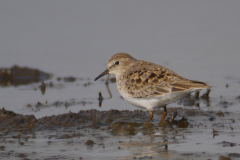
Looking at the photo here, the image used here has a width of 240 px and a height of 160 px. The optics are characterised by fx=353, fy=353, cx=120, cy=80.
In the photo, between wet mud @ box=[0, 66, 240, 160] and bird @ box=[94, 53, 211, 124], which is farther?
bird @ box=[94, 53, 211, 124]

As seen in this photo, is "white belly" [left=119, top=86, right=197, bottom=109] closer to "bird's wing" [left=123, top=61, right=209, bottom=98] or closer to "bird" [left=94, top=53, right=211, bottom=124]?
"bird" [left=94, top=53, right=211, bottom=124]

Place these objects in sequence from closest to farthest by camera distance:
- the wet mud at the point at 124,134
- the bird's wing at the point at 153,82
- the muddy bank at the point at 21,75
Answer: the wet mud at the point at 124,134, the bird's wing at the point at 153,82, the muddy bank at the point at 21,75

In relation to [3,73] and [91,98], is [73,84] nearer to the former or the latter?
[91,98]

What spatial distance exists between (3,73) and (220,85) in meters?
9.28

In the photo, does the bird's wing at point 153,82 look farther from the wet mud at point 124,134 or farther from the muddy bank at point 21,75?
the muddy bank at point 21,75

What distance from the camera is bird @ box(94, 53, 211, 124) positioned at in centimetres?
840

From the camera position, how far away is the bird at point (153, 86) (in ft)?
27.6

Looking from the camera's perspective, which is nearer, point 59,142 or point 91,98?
point 59,142

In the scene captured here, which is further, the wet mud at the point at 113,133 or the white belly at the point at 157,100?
the white belly at the point at 157,100

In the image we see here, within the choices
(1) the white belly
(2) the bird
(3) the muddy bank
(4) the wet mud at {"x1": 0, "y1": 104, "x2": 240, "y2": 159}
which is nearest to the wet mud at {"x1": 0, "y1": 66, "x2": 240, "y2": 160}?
(4) the wet mud at {"x1": 0, "y1": 104, "x2": 240, "y2": 159}

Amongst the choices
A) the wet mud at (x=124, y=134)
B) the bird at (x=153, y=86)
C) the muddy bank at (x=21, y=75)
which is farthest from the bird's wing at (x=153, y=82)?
the muddy bank at (x=21, y=75)

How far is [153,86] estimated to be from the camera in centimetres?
874

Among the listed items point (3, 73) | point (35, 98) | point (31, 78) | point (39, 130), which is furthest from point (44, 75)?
point (39, 130)

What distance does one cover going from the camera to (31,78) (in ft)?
51.2
